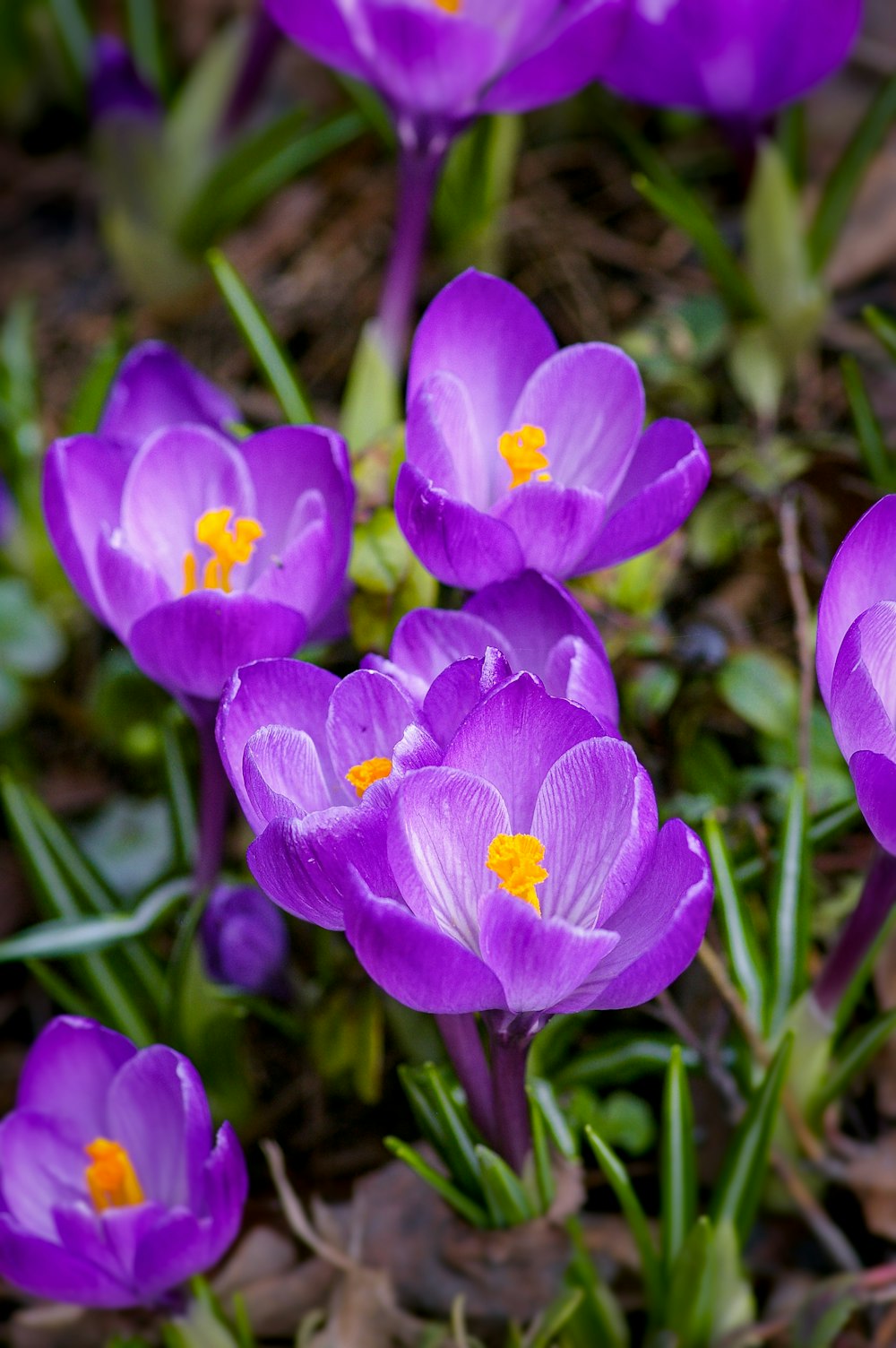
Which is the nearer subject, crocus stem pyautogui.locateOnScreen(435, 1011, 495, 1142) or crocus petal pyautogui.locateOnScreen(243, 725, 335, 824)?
crocus petal pyautogui.locateOnScreen(243, 725, 335, 824)

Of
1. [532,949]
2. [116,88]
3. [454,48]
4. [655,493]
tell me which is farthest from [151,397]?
[116,88]

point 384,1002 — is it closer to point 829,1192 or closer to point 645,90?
point 829,1192

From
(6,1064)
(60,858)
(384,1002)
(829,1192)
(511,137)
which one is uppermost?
(511,137)

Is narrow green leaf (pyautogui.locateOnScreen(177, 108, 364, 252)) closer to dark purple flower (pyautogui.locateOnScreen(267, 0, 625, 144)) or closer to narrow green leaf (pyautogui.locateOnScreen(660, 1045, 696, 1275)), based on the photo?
dark purple flower (pyautogui.locateOnScreen(267, 0, 625, 144))

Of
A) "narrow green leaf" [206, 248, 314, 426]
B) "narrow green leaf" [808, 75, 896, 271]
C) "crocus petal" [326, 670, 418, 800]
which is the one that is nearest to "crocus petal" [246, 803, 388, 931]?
"crocus petal" [326, 670, 418, 800]

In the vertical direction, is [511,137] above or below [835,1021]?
above

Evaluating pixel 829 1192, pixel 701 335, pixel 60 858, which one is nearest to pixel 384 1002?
pixel 60 858

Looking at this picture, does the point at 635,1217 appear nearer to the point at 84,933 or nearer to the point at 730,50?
the point at 84,933

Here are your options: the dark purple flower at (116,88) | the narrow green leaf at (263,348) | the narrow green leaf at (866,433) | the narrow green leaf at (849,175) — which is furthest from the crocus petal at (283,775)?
the dark purple flower at (116,88)
